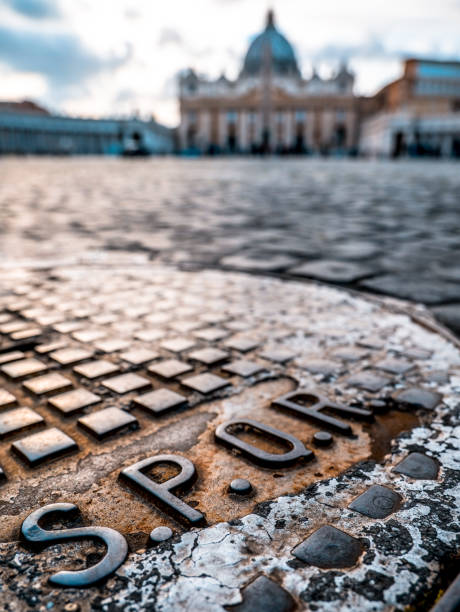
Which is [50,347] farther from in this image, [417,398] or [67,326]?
[417,398]

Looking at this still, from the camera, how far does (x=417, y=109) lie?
69.2 meters

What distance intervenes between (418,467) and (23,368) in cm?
134

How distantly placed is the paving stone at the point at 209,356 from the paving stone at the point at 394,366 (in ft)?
1.85

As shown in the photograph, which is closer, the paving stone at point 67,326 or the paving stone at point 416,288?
the paving stone at point 67,326

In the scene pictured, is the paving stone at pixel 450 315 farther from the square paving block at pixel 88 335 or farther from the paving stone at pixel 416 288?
the square paving block at pixel 88 335

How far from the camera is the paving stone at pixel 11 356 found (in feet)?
6.42

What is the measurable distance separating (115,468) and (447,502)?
773mm

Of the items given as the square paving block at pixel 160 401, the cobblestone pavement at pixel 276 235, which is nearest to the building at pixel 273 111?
the cobblestone pavement at pixel 276 235

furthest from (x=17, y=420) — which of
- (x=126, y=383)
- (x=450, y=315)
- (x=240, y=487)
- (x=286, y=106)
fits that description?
(x=286, y=106)

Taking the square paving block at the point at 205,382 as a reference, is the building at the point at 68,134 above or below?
above

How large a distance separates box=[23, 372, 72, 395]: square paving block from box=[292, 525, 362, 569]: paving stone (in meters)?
1.00

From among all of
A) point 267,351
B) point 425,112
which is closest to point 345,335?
point 267,351

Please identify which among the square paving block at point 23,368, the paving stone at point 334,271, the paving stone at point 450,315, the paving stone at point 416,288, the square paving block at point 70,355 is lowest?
the square paving block at point 23,368

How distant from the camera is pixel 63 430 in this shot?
149 cm
